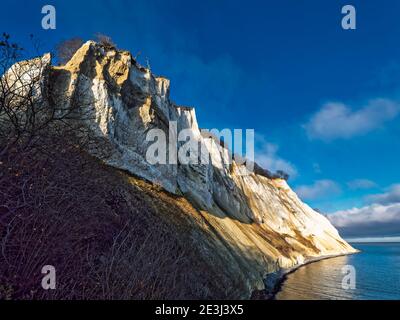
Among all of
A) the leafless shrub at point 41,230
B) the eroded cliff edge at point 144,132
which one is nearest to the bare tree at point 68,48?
the eroded cliff edge at point 144,132

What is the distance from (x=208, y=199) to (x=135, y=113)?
1285cm

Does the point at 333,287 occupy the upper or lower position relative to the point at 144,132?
lower

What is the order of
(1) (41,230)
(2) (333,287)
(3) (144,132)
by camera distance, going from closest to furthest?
(1) (41,230), (3) (144,132), (2) (333,287)

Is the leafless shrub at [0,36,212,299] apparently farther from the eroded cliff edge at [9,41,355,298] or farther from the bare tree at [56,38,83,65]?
the bare tree at [56,38,83,65]

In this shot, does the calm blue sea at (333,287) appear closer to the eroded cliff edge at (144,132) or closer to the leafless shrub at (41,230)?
the eroded cliff edge at (144,132)

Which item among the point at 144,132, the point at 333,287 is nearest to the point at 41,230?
the point at 144,132

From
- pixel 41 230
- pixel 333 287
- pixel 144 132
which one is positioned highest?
pixel 144 132

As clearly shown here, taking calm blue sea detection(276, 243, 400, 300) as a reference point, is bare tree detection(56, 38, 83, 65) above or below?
above

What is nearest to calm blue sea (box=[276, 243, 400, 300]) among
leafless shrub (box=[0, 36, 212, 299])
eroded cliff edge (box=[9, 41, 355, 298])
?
eroded cliff edge (box=[9, 41, 355, 298])

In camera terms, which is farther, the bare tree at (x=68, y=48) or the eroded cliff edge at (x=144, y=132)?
the bare tree at (x=68, y=48)


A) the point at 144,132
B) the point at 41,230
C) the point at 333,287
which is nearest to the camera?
the point at 41,230

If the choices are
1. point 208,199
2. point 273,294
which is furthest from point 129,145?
point 273,294

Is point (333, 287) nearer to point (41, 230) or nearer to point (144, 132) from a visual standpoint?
point (144, 132)

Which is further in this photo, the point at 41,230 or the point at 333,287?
the point at 333,287
